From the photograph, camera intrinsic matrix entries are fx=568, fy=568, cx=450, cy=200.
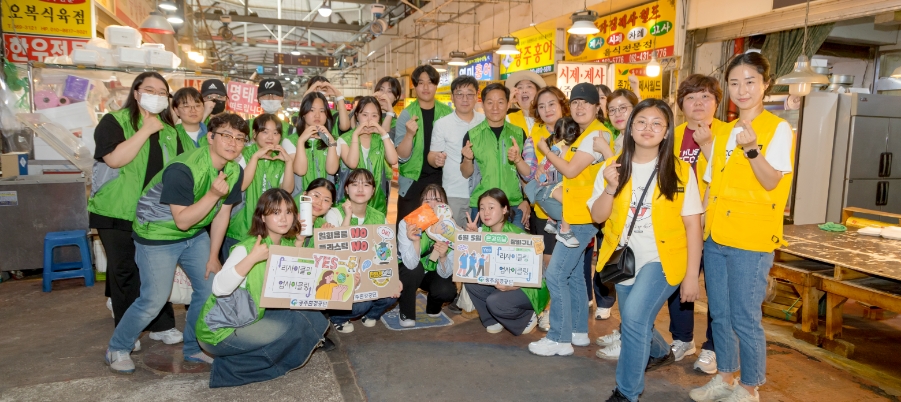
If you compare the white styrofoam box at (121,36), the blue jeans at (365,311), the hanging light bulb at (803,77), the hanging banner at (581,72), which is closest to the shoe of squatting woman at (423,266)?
the blue jeans at (365,311)

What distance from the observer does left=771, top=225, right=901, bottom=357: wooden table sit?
4246mm

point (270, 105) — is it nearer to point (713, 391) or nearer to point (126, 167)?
point (126, 167)

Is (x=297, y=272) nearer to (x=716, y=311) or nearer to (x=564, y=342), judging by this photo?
(x=564, y=342)

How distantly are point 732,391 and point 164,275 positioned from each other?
143 inches

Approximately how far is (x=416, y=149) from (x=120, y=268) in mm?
2549

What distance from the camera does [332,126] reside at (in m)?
5.36

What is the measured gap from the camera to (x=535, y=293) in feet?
14.9

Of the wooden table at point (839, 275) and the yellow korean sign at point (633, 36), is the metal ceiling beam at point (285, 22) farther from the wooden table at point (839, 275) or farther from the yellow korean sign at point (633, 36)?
the wooden table at point (839, 275)

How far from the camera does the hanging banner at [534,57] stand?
1324 cm

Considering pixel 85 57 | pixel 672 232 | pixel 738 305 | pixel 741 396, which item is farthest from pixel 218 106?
pixel 741 396

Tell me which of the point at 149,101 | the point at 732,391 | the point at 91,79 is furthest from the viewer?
the point at 91,79

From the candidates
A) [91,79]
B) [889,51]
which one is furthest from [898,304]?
[889,51]

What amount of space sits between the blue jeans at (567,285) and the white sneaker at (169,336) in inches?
112

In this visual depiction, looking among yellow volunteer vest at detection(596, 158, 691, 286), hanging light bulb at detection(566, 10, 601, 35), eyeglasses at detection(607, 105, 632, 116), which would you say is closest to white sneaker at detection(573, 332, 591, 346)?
yellow volunteer vest at detection(596, 158, 691, 286)
